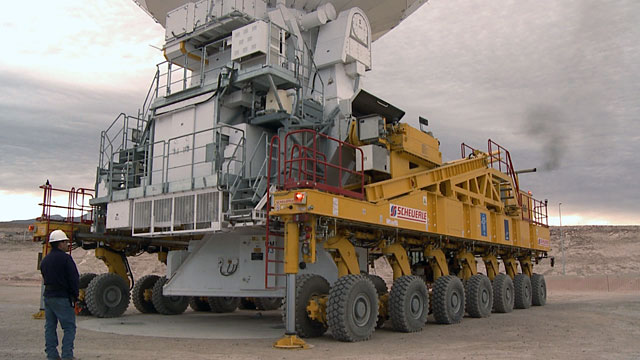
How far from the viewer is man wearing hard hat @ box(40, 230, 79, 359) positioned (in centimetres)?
779

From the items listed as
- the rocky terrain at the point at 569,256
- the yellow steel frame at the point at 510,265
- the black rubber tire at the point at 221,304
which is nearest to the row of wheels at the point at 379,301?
the yellow steel frame at the point at 510,265

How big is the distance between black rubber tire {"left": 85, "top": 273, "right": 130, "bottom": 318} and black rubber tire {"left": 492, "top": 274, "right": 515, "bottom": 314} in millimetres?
11178

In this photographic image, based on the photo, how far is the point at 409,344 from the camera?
1026 centimetres

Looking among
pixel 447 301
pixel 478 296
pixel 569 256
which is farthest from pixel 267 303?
pixel 569 256

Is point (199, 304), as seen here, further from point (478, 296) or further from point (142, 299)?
point (478, 296)

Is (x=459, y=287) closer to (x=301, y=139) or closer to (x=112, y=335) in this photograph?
(x=301, y=139)

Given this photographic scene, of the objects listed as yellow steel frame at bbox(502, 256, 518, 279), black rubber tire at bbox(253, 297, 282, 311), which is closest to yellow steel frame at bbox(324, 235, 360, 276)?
black rubber tire at bbox(253, 297, 282, 311)

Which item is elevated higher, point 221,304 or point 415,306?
point 415,306

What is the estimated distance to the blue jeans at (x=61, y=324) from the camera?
7.74 meters

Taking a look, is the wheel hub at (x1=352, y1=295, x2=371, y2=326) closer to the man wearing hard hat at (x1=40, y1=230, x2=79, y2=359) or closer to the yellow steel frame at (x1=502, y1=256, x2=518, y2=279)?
the man wearing hard hat at (x1=40, y1=230, x2=79, y2=359)

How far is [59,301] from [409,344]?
5986 millimetres

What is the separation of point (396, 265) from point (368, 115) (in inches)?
146

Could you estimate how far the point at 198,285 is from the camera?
44.4ft

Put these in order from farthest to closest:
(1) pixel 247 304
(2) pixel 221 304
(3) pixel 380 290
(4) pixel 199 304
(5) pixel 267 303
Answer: (1) pixel 247 304 → (5) pixel 267 303 → (4) pixel 199 304 → (2) pixel 221 304 → (3) pixel 380 290
